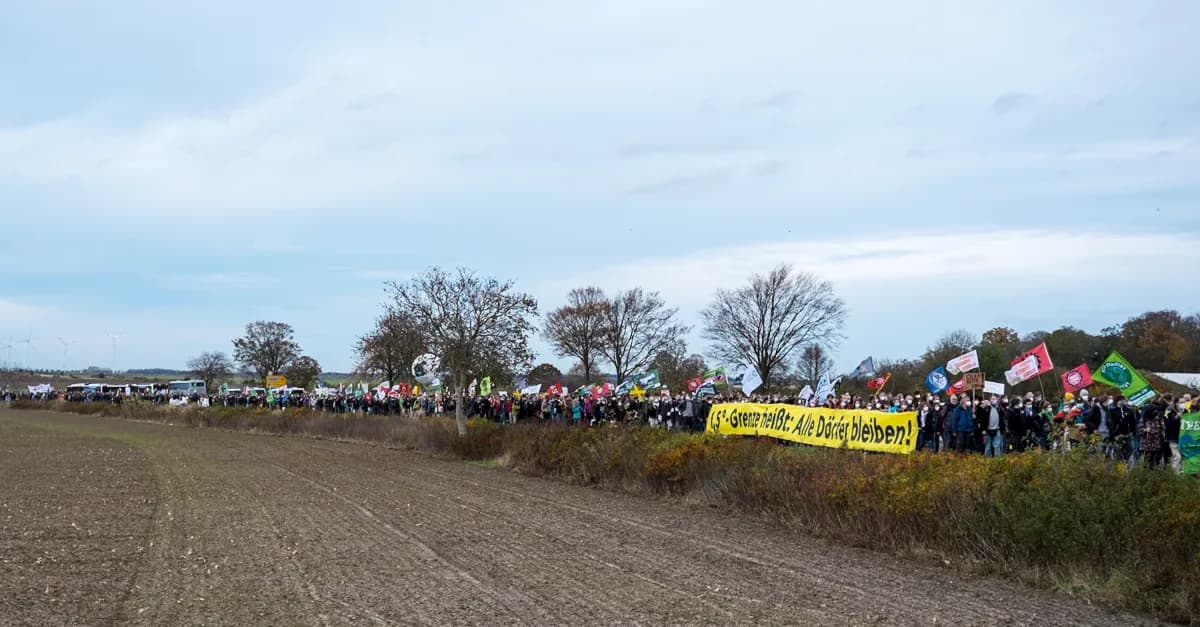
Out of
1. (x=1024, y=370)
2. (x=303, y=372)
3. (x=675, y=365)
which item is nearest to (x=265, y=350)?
(x=303, y=372)

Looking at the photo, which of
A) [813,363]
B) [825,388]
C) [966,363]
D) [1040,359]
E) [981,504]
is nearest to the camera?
[981,504]

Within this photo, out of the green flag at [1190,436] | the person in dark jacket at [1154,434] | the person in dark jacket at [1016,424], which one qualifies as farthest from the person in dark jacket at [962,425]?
the green flag at [1190,436]

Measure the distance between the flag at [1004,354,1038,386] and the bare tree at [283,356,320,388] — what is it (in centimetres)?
8049

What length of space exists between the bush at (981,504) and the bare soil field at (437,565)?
460 millimetres

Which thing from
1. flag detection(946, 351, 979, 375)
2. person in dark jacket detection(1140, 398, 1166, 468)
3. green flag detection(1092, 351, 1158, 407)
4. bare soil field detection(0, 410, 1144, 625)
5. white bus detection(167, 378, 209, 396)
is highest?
white bus detection(167, 378, 209, 396)

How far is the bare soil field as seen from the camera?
10078 millimetres

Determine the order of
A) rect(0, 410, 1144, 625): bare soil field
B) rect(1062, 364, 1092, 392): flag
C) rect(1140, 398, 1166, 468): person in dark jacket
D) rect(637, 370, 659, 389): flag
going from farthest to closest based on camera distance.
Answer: rect(637, 370, 659, 389): flag, rect(1062, 364, 1092, 392): flag, rect(1140, 398, 1166, 468): person in dark jacket, rect(0, 410, 1144, 625): bare soil field

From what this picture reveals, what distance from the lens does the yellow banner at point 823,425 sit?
20.6 metres

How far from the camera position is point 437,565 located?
12.5 metres

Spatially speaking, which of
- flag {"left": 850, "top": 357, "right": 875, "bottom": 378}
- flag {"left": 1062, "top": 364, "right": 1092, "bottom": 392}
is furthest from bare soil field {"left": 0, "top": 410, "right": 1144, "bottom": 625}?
flag {"left": 850, "top": 357, "right": 875, "bottom": 378}

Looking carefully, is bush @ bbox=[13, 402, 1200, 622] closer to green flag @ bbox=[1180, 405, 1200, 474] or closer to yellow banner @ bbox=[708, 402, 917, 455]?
yellow banner @ bbox=[708, 402, 917, 455]

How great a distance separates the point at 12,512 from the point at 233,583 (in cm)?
862

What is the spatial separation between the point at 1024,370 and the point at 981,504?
52.0 ft

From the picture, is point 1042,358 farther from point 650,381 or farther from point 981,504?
point 650,381
